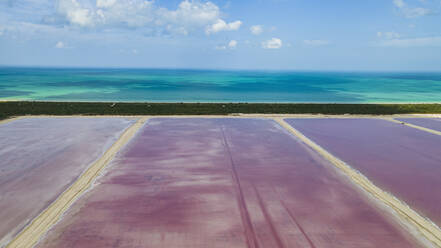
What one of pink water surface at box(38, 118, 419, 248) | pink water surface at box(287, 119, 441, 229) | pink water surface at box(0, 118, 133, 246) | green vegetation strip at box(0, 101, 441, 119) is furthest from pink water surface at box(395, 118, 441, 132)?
pink water surface at box(0, 118, 133, 246)

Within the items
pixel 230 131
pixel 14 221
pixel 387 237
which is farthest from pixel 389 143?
pixel 14 221

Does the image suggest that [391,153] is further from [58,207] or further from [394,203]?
[58,207]

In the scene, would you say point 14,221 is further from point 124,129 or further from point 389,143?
point 389,143

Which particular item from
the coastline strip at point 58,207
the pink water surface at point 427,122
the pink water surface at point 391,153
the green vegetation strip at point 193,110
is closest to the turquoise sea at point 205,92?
the green vegetation strip at point 193,110

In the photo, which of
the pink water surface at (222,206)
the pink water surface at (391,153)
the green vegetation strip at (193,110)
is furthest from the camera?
the green vegetation strip at (193,110)

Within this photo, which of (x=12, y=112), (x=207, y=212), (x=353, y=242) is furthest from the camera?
(x=12, y=112)

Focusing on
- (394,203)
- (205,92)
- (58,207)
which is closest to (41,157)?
(58,207)

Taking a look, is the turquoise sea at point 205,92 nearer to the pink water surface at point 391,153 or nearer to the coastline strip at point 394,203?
the pink water surface at point 391,153
